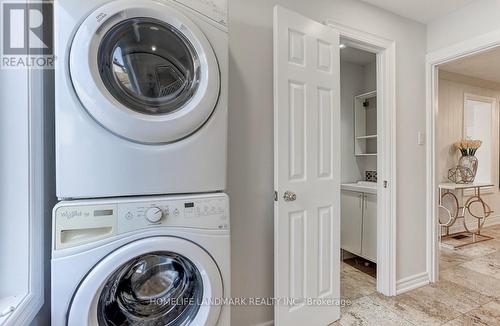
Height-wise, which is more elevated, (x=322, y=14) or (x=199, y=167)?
(x=322, y=14)

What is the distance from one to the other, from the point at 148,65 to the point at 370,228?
8.13 feet

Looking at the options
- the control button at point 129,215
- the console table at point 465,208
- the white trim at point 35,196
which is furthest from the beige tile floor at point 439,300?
the white trim at point 35,196

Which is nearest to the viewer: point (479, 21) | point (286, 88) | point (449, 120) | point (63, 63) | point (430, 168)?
point (63, 63)

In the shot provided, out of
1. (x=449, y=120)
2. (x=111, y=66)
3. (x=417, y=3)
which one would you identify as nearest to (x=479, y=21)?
(x=417, y=3)

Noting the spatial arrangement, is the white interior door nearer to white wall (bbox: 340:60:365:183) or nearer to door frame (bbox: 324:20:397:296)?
door frame (bbox: 324:20:397:296)

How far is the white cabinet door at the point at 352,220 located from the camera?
273 cm

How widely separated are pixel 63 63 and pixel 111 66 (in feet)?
0.48

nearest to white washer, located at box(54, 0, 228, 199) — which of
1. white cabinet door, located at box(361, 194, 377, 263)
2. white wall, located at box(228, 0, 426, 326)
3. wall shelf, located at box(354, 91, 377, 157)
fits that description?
white wall, located at box(228, 0, 426, 326)

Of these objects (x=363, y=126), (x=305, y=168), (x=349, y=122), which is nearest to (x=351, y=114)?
(x=349, y=122)

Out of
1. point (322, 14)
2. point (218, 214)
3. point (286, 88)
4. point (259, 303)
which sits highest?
point (322, 14)

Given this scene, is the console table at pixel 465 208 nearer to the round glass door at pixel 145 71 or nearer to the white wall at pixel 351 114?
the white wall at pixel 351 114

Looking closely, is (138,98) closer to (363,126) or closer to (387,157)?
(387,157)

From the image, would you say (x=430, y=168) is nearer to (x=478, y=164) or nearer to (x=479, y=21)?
(x=479, y=21)

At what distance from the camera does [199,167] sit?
1.04 metres
